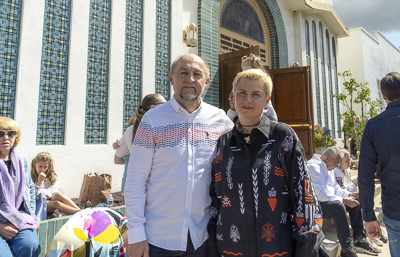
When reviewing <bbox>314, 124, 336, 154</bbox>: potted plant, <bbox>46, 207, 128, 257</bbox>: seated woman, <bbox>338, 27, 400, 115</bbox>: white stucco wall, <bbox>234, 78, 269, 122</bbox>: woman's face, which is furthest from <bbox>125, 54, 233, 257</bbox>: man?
<bbox>338, 27, 400, 115</bbox>: white stucco wall

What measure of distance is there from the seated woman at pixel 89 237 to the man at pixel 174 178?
57 cm

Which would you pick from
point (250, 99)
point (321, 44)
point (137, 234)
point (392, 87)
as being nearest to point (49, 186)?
point (137, 234)

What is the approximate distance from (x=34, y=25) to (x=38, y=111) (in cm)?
131

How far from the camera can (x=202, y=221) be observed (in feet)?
5.02

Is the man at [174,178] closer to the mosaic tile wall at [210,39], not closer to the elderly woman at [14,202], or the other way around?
the elderly woman at [14,202]

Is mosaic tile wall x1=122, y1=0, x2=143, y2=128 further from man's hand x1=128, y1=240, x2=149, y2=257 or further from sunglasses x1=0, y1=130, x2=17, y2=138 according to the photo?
man's hand x1=128, y1=240, x2=149, y2=257

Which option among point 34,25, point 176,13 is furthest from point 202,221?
point 176,13

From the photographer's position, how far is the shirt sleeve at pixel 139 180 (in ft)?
4.72

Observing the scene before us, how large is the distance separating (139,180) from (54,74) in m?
3.73

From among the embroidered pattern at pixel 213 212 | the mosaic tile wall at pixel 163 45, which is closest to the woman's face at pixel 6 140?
the embroidered pattern at pixel 213 212

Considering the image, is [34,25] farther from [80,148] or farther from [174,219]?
[174,219]

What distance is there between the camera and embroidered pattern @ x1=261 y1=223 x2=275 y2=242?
1327mm

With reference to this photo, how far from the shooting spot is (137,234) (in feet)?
4.68

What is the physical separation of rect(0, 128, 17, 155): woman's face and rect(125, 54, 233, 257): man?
1.63m
